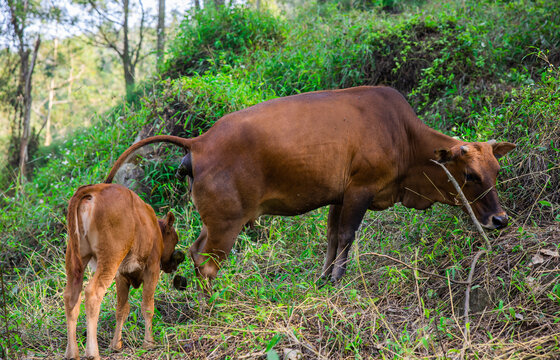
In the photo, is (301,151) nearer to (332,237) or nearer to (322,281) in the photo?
(332,237)

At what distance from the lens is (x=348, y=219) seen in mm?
5047

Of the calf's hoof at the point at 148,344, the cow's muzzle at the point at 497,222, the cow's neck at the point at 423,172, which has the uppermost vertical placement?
the cow's neck at the point at 423,172

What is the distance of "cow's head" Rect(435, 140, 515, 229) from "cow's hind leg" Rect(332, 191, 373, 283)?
34.3 inches

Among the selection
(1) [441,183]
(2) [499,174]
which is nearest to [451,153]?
(1) [441,183]

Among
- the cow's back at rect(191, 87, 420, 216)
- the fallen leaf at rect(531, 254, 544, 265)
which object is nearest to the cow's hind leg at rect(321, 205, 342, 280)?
the cow's back at rect(191, 87, 420, 216)

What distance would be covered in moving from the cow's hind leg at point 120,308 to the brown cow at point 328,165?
671mm

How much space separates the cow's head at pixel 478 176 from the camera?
504 centimetres

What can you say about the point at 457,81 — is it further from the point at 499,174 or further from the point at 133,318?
the point at 133,318

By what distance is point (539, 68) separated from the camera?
300 inches

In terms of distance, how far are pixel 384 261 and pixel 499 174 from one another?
1.52 m

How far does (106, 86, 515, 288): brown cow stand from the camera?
4781 mm

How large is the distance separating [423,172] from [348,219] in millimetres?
954

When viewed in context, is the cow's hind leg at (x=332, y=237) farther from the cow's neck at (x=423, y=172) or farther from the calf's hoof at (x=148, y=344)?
the calf's hoof at (x=148, y=344)

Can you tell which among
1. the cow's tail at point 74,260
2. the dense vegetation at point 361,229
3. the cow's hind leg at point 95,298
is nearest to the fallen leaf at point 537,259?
the dense vegetation at point 361,229
